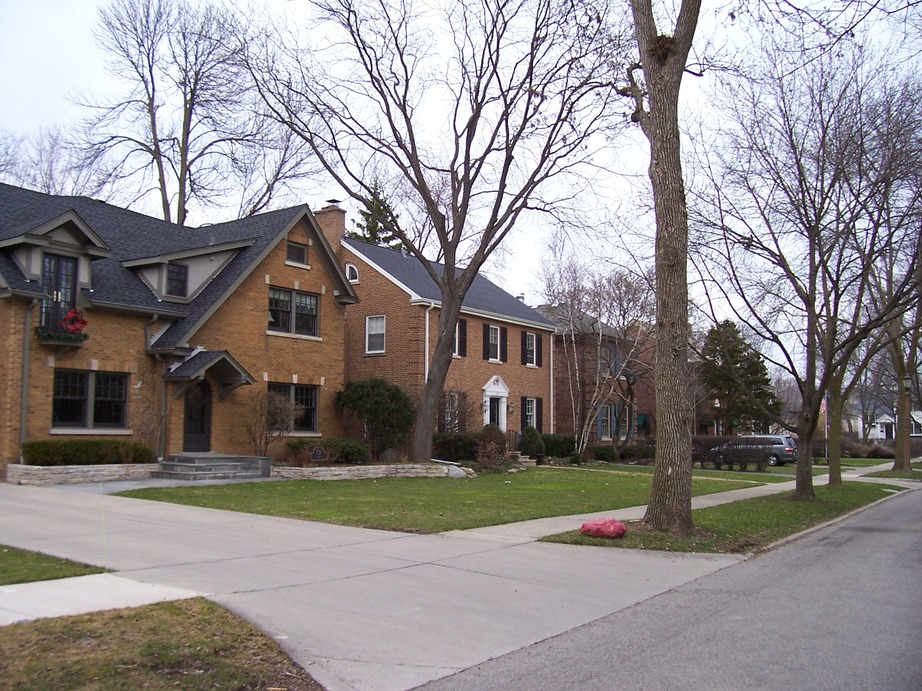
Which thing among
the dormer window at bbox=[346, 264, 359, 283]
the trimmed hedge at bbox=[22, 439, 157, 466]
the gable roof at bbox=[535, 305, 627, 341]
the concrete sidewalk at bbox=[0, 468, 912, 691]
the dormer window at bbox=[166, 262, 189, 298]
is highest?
the dormer window at bbox=[346, 264, 359, 283]

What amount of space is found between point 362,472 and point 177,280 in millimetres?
7397

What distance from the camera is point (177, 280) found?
73.5 feet

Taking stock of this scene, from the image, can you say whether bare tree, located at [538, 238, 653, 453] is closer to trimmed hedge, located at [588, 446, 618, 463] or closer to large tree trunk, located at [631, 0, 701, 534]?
trimmed hedge, located at [588, 446, 618, 463]

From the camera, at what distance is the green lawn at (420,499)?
13.6 metres

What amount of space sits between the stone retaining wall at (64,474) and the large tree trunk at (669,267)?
482 inches

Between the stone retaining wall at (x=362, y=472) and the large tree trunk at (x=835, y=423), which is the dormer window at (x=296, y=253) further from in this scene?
the large tree trunk at (x=835, y=423)

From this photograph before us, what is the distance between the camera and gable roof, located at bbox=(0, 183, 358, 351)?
19172 millimetres

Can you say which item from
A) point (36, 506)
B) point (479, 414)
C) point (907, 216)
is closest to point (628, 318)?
point (479, 414)

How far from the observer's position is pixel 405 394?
85.5ft

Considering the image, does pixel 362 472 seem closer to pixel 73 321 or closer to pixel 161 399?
pixel 161 399

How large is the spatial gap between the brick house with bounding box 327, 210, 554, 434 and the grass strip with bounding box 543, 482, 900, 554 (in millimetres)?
12874

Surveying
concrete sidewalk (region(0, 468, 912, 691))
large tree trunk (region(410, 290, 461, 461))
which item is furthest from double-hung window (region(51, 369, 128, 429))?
large tree trunk (region(410, 290, 461, 461))

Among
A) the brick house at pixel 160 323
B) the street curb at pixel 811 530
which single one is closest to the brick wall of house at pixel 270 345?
the brick house at pixel 160 323

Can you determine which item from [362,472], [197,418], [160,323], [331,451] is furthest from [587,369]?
[160,323]
